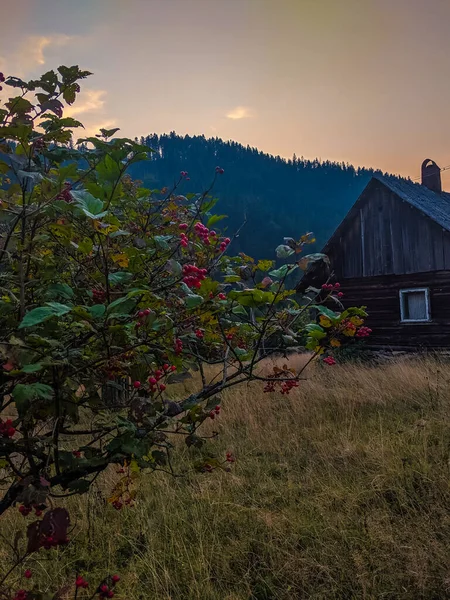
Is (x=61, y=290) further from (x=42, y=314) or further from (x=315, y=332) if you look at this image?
(x=315, y=332)

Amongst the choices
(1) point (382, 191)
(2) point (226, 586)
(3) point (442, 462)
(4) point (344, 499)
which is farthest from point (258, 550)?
(1) point (382, 191)

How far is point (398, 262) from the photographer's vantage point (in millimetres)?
12531

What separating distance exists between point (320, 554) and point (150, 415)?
2.20m

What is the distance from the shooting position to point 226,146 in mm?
89062

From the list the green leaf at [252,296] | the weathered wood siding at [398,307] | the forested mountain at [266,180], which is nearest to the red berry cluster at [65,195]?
the green leaf at [252,296]

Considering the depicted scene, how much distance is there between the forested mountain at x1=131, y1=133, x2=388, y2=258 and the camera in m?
72.6

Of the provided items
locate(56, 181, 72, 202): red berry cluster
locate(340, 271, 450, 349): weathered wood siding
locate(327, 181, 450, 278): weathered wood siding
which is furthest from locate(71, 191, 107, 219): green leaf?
locate(340, 271, 450, 349): weathered wood siding

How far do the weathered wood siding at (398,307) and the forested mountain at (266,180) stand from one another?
5494 cm

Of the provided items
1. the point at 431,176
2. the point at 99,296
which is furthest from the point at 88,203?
the point at 431,176

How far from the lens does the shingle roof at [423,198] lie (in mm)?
11883

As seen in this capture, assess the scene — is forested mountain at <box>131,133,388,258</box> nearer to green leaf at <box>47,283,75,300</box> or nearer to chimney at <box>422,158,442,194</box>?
chimney at <box>422,158,442,194</box>

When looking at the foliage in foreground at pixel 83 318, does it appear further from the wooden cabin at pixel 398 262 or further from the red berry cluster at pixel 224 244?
the wooden cabin at pixel 398 262

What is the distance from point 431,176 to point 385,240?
499 cm

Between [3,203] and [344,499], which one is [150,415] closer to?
[3,203]
